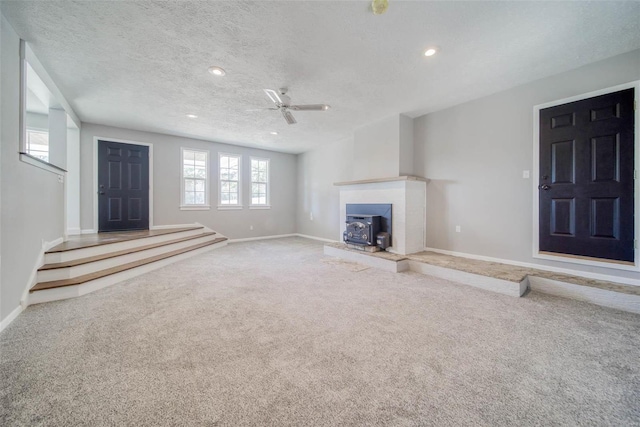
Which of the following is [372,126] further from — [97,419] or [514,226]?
[97,419]

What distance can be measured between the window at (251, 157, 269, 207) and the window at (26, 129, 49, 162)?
4116 millimetres

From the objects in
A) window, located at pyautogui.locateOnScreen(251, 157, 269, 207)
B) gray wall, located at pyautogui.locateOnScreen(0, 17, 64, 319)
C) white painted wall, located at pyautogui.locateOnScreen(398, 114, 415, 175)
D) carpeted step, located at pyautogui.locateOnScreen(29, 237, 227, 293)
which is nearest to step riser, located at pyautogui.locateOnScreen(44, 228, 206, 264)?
gray wall, located at pyautogui.locateOnScreen(0, 17, 64, 319)

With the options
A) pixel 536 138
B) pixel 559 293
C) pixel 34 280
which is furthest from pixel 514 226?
pixel 34 280

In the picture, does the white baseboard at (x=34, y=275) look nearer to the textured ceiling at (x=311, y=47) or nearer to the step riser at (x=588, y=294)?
the textured ceiling at (x=311, y=47)

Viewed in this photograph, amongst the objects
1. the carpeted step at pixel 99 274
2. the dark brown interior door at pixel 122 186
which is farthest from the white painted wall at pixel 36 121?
the carpeted step at pixel 99 274

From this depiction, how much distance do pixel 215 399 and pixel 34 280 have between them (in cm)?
298

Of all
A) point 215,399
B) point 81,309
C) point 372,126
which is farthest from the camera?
point 372,126

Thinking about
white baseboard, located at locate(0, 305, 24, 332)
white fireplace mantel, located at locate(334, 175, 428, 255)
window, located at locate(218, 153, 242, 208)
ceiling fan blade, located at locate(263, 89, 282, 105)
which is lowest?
white baseboard, located at locate(0, 305, 24, 332)

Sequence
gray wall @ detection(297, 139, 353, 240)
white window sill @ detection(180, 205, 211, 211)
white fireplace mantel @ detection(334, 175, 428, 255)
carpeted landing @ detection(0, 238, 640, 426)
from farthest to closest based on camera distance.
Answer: gray wall @ detection(297, 139, 353, 240) < white window sill @ detection(180, 205, 211, 211) < white fireplace mantel @ detection(334, 175, 428, 255) < carpeted landing @ detection(0, 238, 640, 426)

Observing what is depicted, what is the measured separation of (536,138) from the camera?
3258 millimetres

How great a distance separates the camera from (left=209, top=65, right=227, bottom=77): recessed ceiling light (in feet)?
9.44

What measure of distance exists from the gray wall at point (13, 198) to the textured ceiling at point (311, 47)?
0.44 meters

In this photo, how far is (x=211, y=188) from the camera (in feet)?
20.6

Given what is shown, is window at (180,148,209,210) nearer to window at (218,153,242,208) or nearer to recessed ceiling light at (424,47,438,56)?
window at (218,153,242,208)
